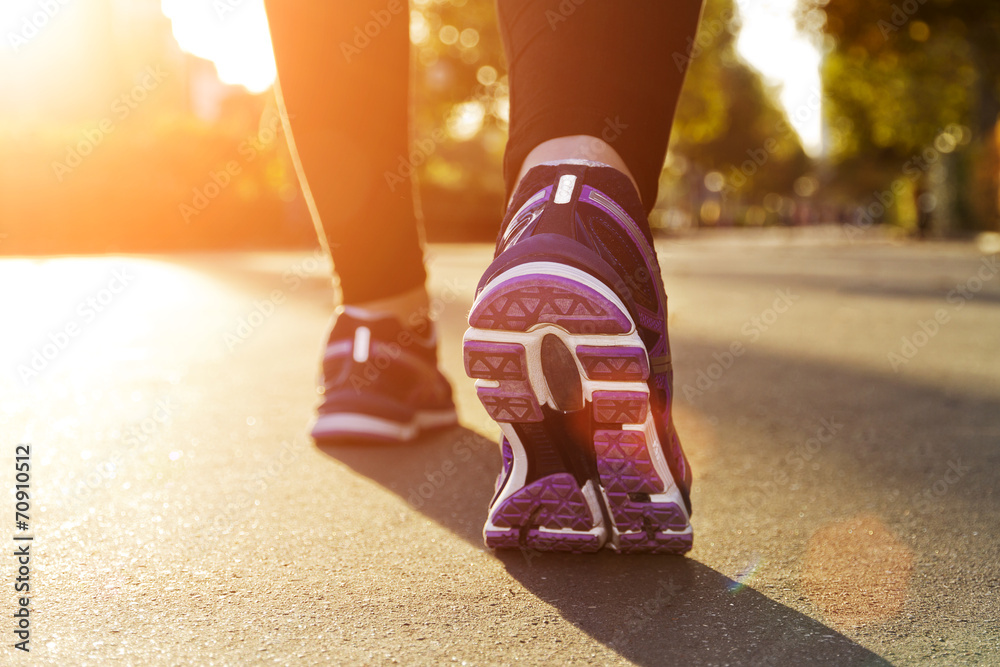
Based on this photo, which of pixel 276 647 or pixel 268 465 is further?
pixel 268 465

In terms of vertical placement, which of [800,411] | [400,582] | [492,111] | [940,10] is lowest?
[492,111]

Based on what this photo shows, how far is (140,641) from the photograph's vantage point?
926mm

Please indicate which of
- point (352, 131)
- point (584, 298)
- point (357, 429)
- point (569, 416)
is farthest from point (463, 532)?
point (352, 131)

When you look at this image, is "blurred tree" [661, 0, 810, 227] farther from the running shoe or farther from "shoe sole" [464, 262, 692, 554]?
"shoe sole" [464, 262, 692, 554]

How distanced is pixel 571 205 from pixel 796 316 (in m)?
3.59

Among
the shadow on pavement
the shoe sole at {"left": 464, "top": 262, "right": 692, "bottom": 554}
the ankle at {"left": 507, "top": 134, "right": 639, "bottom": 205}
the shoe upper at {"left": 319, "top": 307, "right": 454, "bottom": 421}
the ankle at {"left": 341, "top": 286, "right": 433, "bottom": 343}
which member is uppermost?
the ankle at {"left": 507, "top": 134, "right": 639, "bottom": 205}

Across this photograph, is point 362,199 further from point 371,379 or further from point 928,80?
point 928,80

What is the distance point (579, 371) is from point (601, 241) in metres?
0.16

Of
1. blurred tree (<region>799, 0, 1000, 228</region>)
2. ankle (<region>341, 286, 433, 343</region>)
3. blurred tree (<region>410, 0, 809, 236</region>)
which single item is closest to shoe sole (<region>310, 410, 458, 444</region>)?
ankle (<region>341, 286, 433, 343</region>)

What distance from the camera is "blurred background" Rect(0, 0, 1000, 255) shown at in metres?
15.4

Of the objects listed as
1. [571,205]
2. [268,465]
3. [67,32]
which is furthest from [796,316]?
[67,32]

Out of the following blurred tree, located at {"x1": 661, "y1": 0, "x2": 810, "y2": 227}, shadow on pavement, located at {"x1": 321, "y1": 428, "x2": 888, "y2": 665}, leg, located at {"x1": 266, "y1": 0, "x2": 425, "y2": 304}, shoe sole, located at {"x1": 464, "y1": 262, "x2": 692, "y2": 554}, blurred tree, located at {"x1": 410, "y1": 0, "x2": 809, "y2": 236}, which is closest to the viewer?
shadow on pavement, located at {"x1": 321, "y1": 428, "x2": 888, "y2": 665}

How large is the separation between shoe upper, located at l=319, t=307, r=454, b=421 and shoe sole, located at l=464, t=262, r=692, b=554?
71 centimetres

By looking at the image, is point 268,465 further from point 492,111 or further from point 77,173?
point 492,111
